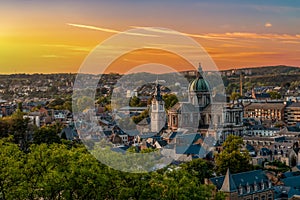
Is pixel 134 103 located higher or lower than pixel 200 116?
higher

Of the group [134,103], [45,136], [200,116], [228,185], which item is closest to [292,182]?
[228,185]

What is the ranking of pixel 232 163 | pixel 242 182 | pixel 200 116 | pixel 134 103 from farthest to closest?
pixel 134 103, pixel 200 116, pixel 232 163, pixel 242 182

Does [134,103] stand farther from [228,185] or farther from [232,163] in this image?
[228,185]

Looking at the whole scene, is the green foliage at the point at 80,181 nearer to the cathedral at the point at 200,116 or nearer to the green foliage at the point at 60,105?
the cathedral at the point at 200,116

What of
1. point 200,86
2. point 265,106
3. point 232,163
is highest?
point 200,86

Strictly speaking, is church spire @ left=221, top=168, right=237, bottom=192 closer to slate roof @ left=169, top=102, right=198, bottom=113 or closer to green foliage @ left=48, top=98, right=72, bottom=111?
slate roof @ left=169, top=102, right=198, bottom=113

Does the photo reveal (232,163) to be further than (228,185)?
Yes

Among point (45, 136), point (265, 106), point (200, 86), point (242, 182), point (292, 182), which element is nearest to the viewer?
point (242, 182)

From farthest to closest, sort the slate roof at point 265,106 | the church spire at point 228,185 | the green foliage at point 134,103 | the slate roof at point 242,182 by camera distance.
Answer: the green foliage at point 134,103
the slate roof at point 265,106
the slate roof at point 242,182
the church spire at point 228,185

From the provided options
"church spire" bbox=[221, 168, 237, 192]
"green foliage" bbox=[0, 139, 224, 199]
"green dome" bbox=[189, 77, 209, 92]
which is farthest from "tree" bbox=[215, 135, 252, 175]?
"green dome" bbox=[189, 77, 209, 92]

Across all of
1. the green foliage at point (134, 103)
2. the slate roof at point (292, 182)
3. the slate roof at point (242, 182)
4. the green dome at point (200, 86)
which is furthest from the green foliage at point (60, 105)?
the slate roof at point (242, 182)

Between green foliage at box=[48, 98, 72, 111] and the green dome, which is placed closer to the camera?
the green dome
